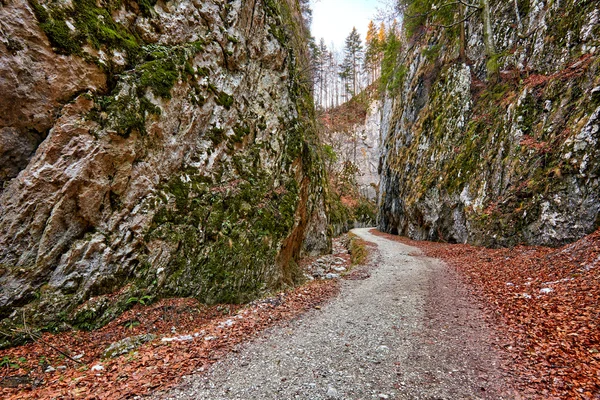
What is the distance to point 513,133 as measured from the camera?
11.3 m

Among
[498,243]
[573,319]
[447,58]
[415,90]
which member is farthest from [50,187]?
[415,90]

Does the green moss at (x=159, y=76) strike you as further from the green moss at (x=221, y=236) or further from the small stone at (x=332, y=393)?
the small stone at (x=332, y=393)

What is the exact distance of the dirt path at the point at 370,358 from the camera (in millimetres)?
3184

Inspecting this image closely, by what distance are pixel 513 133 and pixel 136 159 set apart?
48.4 ft

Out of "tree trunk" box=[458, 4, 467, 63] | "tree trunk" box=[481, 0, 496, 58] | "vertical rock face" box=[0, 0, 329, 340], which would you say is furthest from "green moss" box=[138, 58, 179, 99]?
"tree trunk" box=[458, 4, 467, 63]

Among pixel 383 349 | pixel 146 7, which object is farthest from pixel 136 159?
pixel 383 349

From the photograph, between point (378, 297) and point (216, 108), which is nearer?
point (378, 297)

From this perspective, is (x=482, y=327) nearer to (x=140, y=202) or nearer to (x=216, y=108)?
(x=140, y=202)

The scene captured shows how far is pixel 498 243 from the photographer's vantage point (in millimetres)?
10703

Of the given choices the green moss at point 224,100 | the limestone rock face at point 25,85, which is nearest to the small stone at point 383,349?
the limestone rock face at point 25,85

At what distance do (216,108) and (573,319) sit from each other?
10.2m

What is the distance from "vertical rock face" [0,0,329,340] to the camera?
16.9 ft

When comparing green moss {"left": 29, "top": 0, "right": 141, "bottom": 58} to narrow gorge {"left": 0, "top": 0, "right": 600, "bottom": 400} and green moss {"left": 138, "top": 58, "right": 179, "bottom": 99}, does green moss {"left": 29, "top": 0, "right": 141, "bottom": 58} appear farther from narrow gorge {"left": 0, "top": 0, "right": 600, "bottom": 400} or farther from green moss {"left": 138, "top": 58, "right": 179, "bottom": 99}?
green moss {"left": 138, "top": 58, "right": 179, "bottom": 99}

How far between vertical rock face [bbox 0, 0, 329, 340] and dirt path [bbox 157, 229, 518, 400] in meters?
3.38
